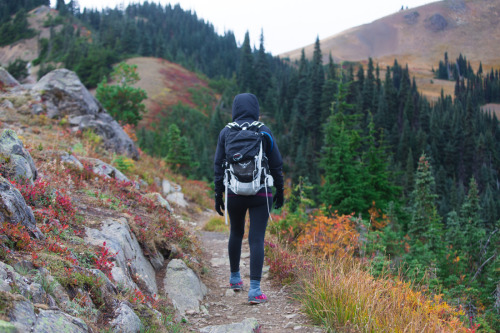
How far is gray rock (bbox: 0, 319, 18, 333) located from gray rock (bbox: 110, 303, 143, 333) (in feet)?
3.09

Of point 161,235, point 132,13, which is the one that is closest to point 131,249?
point 161,235

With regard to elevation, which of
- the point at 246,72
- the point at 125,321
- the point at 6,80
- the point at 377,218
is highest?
the point at 246,72

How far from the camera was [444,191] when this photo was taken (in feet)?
214

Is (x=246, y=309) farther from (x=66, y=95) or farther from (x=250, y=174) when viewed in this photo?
(x=66, y=95)

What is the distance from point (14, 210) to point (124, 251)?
1.38 metres

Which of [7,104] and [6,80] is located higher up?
[6,80]

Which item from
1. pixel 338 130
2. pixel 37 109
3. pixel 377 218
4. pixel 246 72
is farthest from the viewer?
pixel 246 72

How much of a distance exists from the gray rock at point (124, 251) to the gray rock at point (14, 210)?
722mm

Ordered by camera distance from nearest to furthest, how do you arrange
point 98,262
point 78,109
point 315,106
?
point 98,262, point 78,109, point 315,106

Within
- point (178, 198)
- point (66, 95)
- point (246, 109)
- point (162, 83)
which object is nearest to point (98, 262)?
point (246, 109)

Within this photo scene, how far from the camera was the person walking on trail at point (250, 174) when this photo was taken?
3949 mm

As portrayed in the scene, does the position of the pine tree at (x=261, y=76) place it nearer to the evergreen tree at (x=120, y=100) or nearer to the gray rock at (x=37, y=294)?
the evergreen tree at (x=120, y=100)

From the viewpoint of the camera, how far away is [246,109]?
427 centimetres

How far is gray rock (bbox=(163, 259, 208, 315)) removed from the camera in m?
4.30
